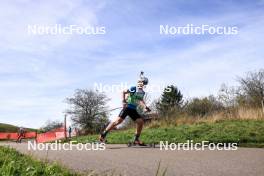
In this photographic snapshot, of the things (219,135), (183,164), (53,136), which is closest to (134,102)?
(219,135)

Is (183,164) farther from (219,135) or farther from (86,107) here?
(86,107)

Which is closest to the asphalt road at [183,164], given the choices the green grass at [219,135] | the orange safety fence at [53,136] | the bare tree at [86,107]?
the green grass at [219,135]

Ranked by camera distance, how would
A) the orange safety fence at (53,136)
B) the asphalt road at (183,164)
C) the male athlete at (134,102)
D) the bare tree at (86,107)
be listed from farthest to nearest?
1. the bare tree at (86,107)
2. the orange safety fence at (53,136)
3. the male athlete at (134,102)
4. the asphalt road at (183,164)

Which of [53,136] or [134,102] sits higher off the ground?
[134,102]

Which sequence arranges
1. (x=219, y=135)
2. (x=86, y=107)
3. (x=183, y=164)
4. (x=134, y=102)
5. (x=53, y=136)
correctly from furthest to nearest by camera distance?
(x=86, y=107) → (x=53, y=136) → (x=219, y=135) → (x=134, y=102) → (x=183, y=164)

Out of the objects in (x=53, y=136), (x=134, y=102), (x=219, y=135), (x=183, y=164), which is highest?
(x=134, y=102)

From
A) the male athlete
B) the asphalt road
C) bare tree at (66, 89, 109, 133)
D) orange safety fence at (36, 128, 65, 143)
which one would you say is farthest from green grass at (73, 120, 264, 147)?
bare tree at (66, 89, 109, 133)

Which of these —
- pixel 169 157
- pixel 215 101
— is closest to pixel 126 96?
pixel 169 157

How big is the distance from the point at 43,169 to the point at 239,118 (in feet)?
45.9

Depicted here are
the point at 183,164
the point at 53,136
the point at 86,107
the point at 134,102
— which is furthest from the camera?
the point at 86,107

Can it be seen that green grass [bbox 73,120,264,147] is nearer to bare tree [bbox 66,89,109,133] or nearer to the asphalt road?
the asphalt road

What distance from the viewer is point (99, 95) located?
78000 millimetres

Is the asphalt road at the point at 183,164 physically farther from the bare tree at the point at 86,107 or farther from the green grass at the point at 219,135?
the bare tree at the point at 86,107

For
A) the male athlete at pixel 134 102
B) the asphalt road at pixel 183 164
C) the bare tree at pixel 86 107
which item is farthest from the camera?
the bare tree at pixel 86 107
